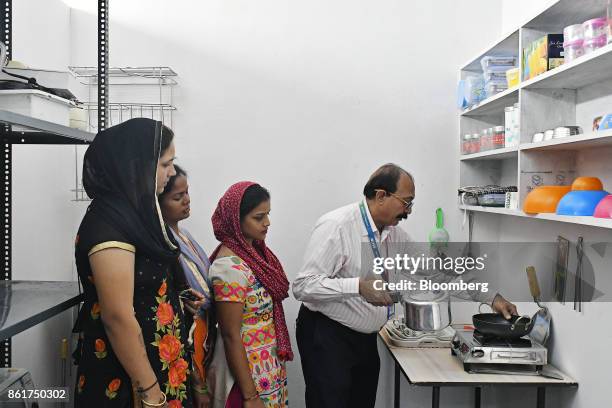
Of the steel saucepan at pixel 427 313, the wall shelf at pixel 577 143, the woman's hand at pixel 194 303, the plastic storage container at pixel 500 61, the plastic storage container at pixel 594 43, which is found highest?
the plastic storage container at pixel 500 61

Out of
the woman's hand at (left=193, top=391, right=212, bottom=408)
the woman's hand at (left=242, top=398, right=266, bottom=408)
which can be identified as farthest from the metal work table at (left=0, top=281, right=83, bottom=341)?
the woman's hand at (left=242, top=398, right=266, bottom=408)

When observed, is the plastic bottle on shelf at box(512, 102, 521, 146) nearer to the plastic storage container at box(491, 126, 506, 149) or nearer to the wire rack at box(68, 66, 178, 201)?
the plastic storage container at box(491, 126, 506, 149)

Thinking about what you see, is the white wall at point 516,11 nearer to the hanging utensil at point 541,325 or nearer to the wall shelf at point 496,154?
the wall shelf at point 496,154

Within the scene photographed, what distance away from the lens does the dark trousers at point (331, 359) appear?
2.12 m

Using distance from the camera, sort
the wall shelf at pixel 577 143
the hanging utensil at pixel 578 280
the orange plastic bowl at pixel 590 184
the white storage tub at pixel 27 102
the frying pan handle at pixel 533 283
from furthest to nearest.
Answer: the frying pan handle at pixel 533 283 < the hanging utensil at pixel 578 280 < the orange plastic bowl at pixel 590 184 < the wall shelf at pixel 577 143 < the white storage tub at pixel 27 102

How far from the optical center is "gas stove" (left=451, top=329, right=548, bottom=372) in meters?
2.01

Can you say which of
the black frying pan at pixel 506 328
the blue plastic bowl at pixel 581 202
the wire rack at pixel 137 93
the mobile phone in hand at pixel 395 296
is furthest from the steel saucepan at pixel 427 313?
the wire rack at pixel 137 93

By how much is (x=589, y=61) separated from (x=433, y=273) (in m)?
1.49

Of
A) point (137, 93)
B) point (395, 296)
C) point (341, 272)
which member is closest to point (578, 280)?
point (395, 296)

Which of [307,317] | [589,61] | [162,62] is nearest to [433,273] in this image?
[307,317]

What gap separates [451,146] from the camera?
282cm

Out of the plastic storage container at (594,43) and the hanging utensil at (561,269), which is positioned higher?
the plastic storage container at (594,43)

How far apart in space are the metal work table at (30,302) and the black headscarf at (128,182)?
0.23 m

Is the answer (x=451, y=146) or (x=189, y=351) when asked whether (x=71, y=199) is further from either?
(x=451, y=146)
